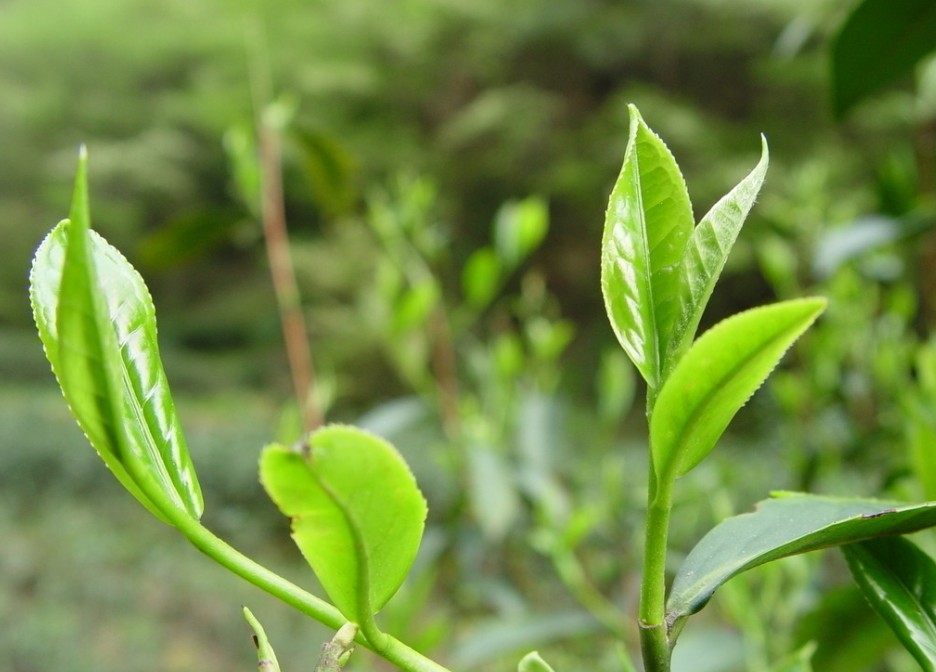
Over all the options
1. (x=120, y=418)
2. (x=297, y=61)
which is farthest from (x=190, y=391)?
(x=120, y=418)

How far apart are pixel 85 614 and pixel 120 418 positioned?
323 cm

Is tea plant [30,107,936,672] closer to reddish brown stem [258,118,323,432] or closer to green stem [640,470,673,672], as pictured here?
green stem [640,470,673,672]

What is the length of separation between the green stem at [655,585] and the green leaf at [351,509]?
3 centimetres

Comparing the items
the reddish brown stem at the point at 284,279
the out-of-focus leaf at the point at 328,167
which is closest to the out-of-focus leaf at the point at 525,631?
the reddish brown stem at the point at 284,279

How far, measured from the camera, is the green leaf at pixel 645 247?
0.41 feet

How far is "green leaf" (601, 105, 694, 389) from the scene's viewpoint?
0.13 meters

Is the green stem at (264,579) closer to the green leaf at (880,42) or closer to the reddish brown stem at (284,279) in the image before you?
the green leaf at (880,42)

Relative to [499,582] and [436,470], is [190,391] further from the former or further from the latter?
[499,582]

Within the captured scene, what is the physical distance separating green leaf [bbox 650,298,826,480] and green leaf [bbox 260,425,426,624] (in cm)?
4

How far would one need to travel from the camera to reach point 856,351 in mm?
874

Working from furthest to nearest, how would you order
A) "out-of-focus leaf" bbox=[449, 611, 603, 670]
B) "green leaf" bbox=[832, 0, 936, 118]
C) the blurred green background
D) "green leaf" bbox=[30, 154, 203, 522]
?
the blurred green background < "out-of-focus leaf" bbox=[449, 611, 603, 670] < "green leaf" bbox=[832, 0, 936, 118] < "green leaf" bbox=[30, 154, 203, 522]

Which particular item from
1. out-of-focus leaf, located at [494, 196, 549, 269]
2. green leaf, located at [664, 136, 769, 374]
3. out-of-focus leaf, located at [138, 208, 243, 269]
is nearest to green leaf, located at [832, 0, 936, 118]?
green leaf, located at [664, 136, 769, 374]

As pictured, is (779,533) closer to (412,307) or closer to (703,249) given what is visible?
(703,249)

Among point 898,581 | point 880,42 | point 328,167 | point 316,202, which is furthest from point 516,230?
point 316,202
